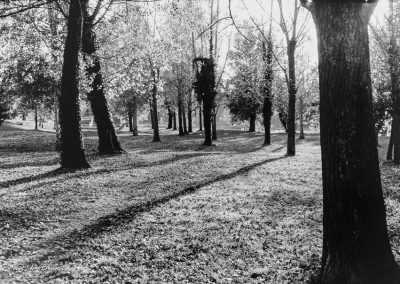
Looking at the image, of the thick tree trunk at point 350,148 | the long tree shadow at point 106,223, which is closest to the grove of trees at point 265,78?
the thick tree trunk at point 350,148

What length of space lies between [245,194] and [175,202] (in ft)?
Result: 7.82

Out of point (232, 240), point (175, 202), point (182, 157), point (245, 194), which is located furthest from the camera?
point (182, 157)

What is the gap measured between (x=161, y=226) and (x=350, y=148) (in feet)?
16.3

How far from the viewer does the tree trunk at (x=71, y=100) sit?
1400 centimetres

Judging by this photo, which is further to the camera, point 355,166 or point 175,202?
point 175,202

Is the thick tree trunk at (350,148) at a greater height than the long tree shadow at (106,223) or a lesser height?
greater

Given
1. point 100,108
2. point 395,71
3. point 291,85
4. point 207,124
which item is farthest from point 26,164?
point 395,71

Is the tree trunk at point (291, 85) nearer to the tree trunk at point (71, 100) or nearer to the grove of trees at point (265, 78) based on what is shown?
the grove of trees at point (265, 78)

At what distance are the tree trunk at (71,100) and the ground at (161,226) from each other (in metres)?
0.85

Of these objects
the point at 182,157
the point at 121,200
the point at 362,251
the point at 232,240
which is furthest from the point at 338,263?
the point at 182,157

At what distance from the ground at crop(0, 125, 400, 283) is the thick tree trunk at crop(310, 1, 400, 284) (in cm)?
114

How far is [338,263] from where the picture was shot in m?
4.81

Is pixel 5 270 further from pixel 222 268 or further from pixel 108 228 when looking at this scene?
pixel 222 268

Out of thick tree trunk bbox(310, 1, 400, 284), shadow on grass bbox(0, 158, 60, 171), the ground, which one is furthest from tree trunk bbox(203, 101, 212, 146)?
thick tree trunk bbox(310, 1, 400, 284)
